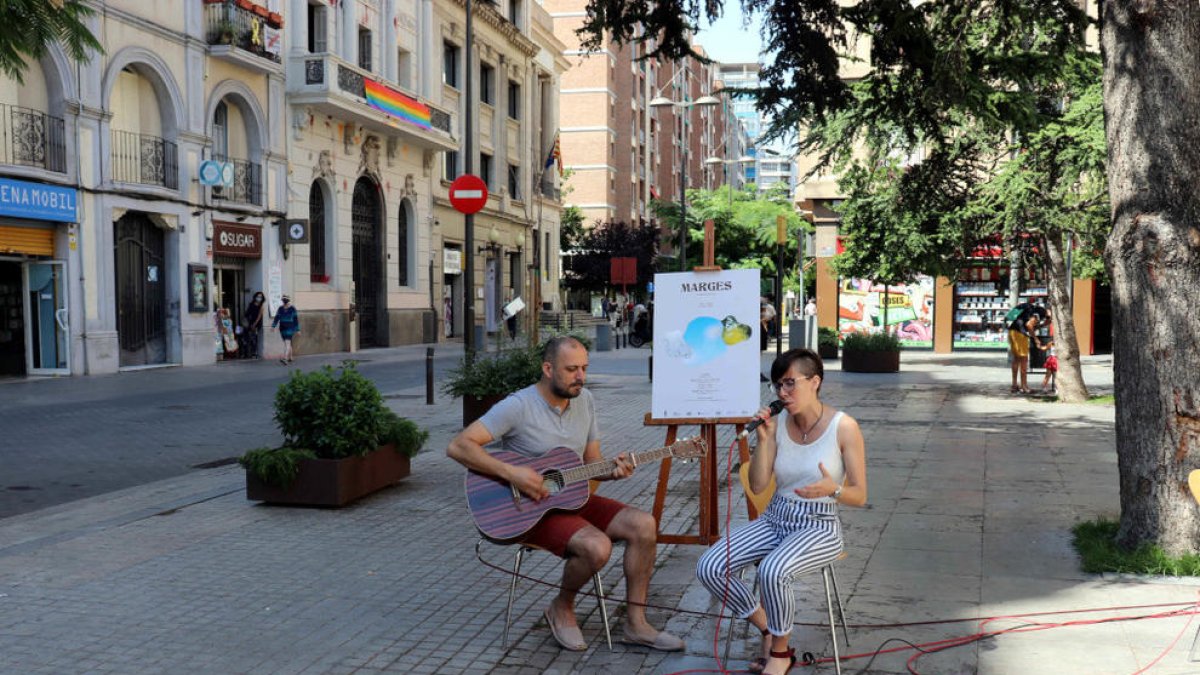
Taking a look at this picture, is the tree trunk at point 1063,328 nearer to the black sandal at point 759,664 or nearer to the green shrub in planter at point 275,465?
the green shrub in planter at point 275,465

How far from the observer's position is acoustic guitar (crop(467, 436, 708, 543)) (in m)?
4.46

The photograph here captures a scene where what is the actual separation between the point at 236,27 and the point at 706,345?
2204cm

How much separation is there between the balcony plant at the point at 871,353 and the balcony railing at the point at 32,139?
632 inches

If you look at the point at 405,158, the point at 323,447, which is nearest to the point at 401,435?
Result: the point at 323,447

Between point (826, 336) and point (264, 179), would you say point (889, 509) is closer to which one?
point (826, 336)

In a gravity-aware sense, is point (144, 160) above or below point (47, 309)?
above

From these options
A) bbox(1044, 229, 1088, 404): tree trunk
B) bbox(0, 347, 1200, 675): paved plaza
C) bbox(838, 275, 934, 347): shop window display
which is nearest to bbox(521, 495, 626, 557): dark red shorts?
bbox(0, 347, 1200, 675): paved plaza

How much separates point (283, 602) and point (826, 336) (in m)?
21.5

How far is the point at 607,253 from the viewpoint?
55375 millimetres

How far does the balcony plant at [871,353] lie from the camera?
21297mm

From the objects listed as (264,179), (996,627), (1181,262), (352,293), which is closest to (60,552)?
(996,627)

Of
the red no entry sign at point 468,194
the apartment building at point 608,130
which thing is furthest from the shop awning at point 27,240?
the apartment building at point 608,130

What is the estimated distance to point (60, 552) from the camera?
6.17 metres

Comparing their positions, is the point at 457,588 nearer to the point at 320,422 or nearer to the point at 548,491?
the point at 548,491
